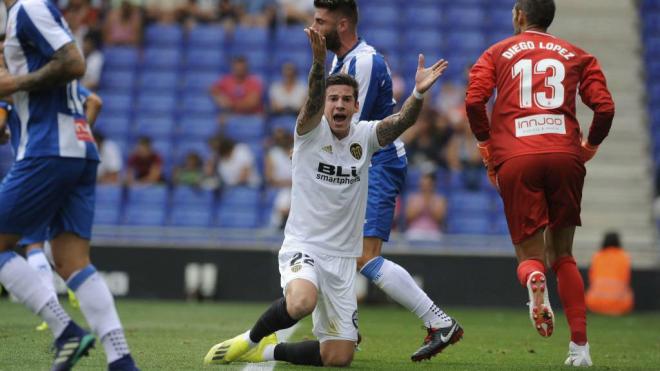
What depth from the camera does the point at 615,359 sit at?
7816 mm

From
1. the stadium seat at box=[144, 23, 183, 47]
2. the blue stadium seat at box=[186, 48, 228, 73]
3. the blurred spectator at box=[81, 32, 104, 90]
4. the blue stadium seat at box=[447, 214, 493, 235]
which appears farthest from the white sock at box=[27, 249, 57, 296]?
the stadium seat at box=[144, 23, 183, 47]

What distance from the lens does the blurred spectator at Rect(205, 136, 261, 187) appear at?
16203mm

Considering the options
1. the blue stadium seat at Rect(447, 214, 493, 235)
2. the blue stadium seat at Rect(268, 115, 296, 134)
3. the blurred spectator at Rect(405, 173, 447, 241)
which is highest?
the blue stadium seat at Rect(268, 115, 296, 134)

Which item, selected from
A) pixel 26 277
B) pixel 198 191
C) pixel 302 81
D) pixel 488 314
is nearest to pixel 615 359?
pixel 26 277

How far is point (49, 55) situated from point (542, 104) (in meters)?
3.09

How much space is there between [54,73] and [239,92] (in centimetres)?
1193

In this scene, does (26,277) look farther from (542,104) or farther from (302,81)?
(302,81)

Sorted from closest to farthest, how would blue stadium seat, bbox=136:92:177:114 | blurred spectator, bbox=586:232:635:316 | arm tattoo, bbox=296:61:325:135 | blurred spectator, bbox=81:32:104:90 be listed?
arm tattoo, bbox=296:61:325:135, blurred spectator, bbox=586:232:635:316, blurred spectator, bbox=81:32:104:90, blue stadium seat, bbox=136:92:177:114

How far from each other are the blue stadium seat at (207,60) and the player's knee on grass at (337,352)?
12431 millimetres

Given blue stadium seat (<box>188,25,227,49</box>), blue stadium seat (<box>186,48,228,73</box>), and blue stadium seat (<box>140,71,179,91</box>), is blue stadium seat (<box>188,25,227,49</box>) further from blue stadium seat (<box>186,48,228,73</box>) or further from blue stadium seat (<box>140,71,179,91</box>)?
blue stadium seat (<box>140,71,179,91</box>)

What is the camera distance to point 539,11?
24.1ft

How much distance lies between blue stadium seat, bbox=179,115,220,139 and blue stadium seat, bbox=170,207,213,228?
64.3 inches

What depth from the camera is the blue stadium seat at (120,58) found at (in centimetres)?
1889

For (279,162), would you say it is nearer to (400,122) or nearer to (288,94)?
(288,94)
